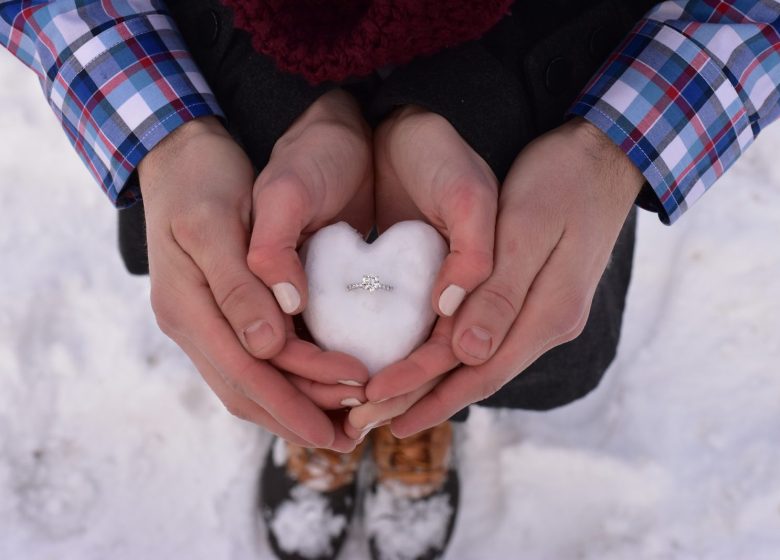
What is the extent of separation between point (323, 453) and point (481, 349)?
66cm

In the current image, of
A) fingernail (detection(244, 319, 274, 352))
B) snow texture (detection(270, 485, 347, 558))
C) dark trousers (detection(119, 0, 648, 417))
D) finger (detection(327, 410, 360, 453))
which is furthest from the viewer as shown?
snow texture (detection(270, 485, 347, 558))

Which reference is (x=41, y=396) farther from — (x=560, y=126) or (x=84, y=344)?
(x=560, y=126)

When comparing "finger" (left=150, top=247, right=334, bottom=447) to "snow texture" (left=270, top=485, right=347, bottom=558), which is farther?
"snow texture" (left=270, top=485, right=347, bottom=558)

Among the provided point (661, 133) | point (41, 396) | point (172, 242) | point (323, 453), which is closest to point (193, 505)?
point (323, 453)

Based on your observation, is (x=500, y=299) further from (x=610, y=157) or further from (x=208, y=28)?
(x=208, y=28)

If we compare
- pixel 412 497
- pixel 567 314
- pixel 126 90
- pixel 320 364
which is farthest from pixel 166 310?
pixel 412 497

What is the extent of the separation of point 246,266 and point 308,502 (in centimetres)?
71

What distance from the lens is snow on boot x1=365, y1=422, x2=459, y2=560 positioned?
152 cm

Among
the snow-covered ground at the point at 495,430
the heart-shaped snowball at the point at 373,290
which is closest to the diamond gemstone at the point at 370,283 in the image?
the heart-shaped snowball at the point at 373,290

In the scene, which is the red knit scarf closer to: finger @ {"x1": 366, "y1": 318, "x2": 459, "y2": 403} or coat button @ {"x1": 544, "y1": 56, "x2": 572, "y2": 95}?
coat button @ {"x1": 544, "y1": 56, "x2": 572, "y2": 95}

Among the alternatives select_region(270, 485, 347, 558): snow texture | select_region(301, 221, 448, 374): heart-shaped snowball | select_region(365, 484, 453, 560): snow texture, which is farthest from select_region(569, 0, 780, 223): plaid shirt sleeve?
select_region(270, 485, 347, 558): snow texture

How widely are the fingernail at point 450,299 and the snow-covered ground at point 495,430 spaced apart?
0.72 meters

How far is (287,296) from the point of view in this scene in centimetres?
103

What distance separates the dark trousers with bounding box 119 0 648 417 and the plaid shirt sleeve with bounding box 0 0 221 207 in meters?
0.11
